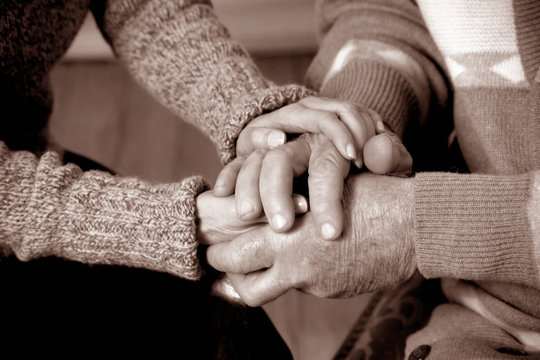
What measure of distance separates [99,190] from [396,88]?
0.45 m

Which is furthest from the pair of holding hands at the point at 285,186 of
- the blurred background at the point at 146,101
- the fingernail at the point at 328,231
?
the blurred background at the point at 146,101

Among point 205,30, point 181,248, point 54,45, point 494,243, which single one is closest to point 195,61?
point 205,30

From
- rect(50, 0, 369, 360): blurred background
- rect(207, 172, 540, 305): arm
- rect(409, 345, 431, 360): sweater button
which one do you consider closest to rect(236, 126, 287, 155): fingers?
rect(207, 172, 540, 305): arm

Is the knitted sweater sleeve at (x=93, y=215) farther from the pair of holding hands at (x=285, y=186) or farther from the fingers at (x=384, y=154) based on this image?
the fingers at (x=384, y=154)

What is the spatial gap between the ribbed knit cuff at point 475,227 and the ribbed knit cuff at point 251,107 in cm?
22

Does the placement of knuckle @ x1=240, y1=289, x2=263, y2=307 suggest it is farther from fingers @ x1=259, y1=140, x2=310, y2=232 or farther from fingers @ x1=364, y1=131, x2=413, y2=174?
fingers @ x1=364, y1=131, x2=413, y2=174

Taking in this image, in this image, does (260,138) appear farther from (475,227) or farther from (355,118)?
(475,227)

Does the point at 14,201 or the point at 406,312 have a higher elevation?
the point at 14,201

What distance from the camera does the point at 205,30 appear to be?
2.51 feet

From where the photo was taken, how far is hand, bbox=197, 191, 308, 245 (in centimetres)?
59

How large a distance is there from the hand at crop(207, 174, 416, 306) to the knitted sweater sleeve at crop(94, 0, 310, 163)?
17 cm

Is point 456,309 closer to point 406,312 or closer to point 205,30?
point 406,312

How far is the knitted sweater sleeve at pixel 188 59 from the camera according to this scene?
72cm

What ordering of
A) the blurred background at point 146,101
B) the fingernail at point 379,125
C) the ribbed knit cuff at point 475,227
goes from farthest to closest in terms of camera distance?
the blurred background at point 146,101 < the fingernail at point 379,125 < the ribbed knit cuff at point 475,227
